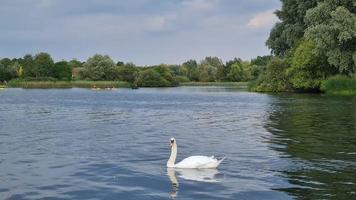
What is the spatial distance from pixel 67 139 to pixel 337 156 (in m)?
13.0

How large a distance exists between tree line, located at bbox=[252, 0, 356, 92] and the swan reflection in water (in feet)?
176

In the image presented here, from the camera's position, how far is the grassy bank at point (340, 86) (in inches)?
2891

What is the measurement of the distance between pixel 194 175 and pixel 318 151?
7.17 m

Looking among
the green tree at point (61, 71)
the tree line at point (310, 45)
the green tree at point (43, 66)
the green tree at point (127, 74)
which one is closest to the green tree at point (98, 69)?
the green tree at point (127, 74)

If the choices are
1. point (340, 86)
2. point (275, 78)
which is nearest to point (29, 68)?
point (275, 78)

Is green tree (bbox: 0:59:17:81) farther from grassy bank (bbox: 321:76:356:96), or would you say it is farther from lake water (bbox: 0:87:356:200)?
lake water (bbox: 0:87:356:200)

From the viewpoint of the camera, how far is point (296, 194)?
14664 millimetres

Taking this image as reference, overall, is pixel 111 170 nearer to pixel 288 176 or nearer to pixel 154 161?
pixel 154 161

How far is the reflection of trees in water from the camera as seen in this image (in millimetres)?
15259

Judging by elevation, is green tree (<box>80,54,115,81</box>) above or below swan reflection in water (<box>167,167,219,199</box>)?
above

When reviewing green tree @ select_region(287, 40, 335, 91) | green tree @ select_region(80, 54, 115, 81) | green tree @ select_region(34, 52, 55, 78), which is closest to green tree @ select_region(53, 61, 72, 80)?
green tree @ select_region(34, 52, 55, 78)

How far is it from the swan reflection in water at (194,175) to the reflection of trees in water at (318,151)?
2309mm

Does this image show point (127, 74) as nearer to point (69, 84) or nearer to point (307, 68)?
point (69, 84)

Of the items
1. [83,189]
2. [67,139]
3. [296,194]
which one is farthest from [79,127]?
[296,194]
